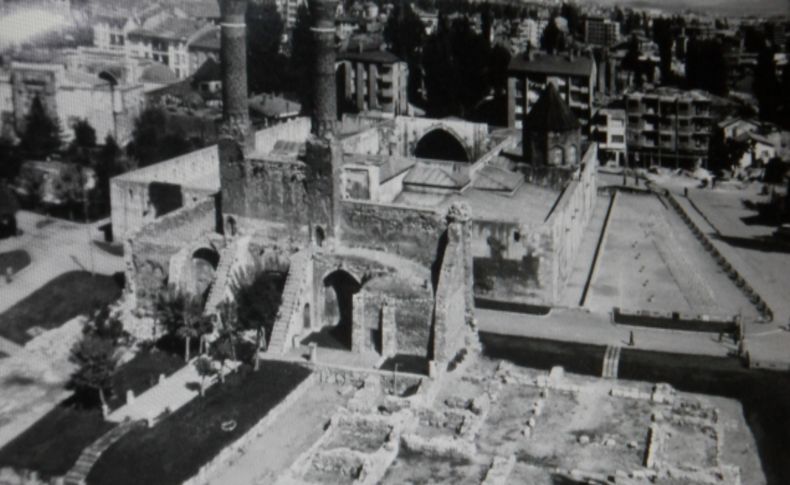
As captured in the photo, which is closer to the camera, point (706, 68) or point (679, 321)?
point (679, 321)

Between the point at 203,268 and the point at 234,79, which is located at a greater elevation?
the point at 234,79

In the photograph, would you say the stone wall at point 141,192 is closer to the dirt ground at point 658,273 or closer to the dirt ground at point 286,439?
the dirt ground at point 286,439

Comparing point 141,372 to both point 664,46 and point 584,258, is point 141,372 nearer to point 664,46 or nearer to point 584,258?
point 584,258

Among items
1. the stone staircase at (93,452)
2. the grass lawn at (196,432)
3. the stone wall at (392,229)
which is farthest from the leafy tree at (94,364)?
the stone wall at (392,229)

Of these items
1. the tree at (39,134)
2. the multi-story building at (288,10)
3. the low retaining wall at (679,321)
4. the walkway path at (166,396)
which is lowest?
the walkway path at (166,396)

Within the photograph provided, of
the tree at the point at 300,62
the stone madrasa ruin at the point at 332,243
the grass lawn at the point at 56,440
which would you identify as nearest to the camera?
the grass lawn at the point at 56,440

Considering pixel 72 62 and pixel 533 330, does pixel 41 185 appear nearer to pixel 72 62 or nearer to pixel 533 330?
pixel 72 62

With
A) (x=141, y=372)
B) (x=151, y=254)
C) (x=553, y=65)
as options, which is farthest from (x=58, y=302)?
(x=553, y=65)
